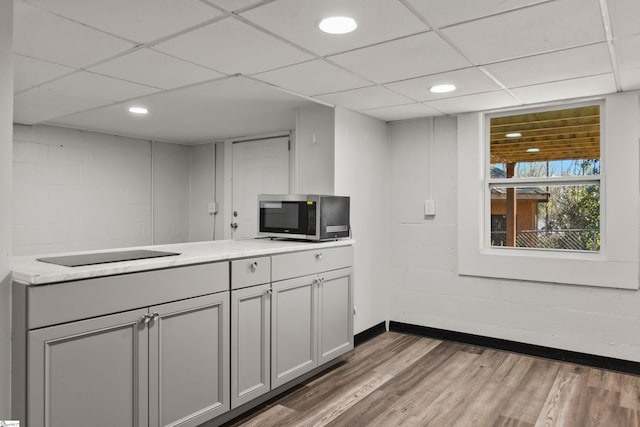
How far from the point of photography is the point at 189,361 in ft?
7.03

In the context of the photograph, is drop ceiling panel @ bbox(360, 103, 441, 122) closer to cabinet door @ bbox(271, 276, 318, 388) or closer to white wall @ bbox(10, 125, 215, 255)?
cabinet door @ bbox(271, 276, 318, 388)

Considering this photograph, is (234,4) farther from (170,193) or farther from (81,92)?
(170,193)

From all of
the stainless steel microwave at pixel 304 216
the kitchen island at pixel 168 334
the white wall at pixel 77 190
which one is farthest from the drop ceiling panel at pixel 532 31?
the white wall at pixel 77 190

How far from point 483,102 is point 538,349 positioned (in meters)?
2.04

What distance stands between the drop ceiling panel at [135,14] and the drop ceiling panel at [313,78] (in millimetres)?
779

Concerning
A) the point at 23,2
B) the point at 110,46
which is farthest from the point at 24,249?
the point at 23,2

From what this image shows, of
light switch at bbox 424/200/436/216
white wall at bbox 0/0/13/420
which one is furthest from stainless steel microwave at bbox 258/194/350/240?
white wall at bbox 0/0/13/420

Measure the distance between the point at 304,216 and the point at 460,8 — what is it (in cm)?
174

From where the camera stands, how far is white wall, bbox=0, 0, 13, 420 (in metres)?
1.65

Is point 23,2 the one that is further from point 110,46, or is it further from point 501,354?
point 501,354

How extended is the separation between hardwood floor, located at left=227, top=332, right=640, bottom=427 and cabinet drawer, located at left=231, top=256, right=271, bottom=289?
774 mm

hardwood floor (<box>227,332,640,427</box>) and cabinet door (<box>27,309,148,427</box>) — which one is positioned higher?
cabinet door (<box>27,309,148,427</box>)

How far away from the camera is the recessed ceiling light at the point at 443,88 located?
2957mm

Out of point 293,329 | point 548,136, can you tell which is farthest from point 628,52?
point 293,329
